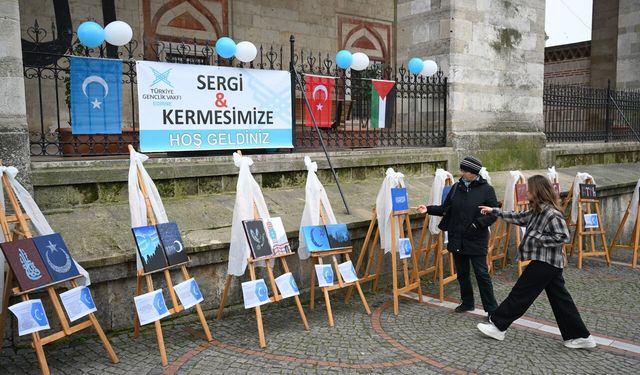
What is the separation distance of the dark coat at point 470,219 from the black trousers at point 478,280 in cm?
11

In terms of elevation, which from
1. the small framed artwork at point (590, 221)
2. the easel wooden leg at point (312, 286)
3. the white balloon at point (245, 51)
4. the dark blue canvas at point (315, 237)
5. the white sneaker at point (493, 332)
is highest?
the white balloon at point (245, 51)

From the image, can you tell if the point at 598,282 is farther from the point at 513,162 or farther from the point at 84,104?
the point at 84,104

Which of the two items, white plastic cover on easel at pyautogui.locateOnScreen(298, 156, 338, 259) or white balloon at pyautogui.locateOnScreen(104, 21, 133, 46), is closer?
white plastic cover on easel at pyautogui.locateOnScreen(298, 156, 338, 259)

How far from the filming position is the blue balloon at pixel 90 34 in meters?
5.83

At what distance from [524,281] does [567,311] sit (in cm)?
47

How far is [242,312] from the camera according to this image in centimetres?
559

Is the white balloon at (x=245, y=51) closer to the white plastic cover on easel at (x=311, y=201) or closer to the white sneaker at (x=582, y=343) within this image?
the white plastic cover on easel at (x=311, y=201)

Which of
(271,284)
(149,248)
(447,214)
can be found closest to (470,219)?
(447,214)

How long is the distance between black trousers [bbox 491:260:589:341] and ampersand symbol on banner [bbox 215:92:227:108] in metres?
4.08

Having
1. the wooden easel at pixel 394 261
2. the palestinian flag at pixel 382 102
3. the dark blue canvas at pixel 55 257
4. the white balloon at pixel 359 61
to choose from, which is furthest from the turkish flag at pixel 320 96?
the dark blue canvas at pixel 55 257

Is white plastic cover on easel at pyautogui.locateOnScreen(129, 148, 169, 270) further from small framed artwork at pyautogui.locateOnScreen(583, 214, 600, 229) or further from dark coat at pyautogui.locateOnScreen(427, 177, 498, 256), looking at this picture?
small framed artwork at pyautogui.locateOnScreen(583, 214, 600, 229)

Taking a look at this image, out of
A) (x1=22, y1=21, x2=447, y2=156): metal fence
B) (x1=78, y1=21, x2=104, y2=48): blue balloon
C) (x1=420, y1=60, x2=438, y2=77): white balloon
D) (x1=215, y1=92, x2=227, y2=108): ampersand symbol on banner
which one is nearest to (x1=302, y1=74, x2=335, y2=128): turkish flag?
(x1=22, y1=21, x2=447, y2=156): metal fence

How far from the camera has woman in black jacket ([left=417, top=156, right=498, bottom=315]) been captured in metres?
→ 5.48

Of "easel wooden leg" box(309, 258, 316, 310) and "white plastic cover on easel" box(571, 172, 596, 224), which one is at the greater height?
"white plastic cover on easel" box(571, 172, 596, 224)
